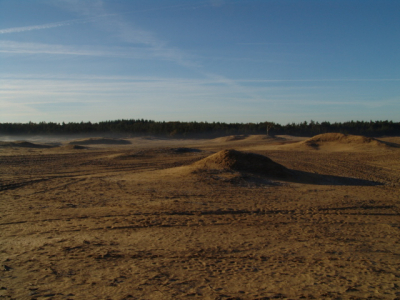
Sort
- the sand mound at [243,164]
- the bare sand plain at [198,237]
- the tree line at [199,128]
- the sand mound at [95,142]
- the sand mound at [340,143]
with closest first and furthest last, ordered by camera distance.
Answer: the bare sand plain at [198,237] → the sand mound at [243,164] → the sand mound at [340,143] → the sand mound at [95,142] → the tree line at [199,128]

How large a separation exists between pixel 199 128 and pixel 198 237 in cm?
5143

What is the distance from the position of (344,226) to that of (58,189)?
28.4ft

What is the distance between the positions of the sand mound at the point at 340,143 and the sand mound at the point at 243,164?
690 inches

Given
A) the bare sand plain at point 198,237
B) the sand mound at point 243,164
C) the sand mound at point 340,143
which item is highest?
the sand mound at point 340,143

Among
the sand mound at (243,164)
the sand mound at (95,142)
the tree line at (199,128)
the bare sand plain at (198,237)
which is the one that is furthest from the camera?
the tree line at (199,128)

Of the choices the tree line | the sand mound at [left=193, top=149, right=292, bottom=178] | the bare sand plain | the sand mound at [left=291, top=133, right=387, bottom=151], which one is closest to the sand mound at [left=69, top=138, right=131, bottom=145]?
the tree line

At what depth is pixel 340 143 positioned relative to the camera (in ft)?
102

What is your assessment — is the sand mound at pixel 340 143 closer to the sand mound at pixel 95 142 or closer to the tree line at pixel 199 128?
the sand mound at pixel 95 142

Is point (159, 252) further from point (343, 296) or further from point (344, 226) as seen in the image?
point (344, 226)

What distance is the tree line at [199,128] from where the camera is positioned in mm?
56531

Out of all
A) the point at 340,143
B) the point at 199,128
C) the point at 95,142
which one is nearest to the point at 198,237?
the point at 340,143

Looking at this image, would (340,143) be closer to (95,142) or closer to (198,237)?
(95,142)

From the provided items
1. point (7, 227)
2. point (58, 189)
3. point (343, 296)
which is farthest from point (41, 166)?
point (343, 296)

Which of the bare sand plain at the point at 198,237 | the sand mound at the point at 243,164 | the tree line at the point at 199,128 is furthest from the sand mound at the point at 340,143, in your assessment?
the tree line at the point at 199,128
